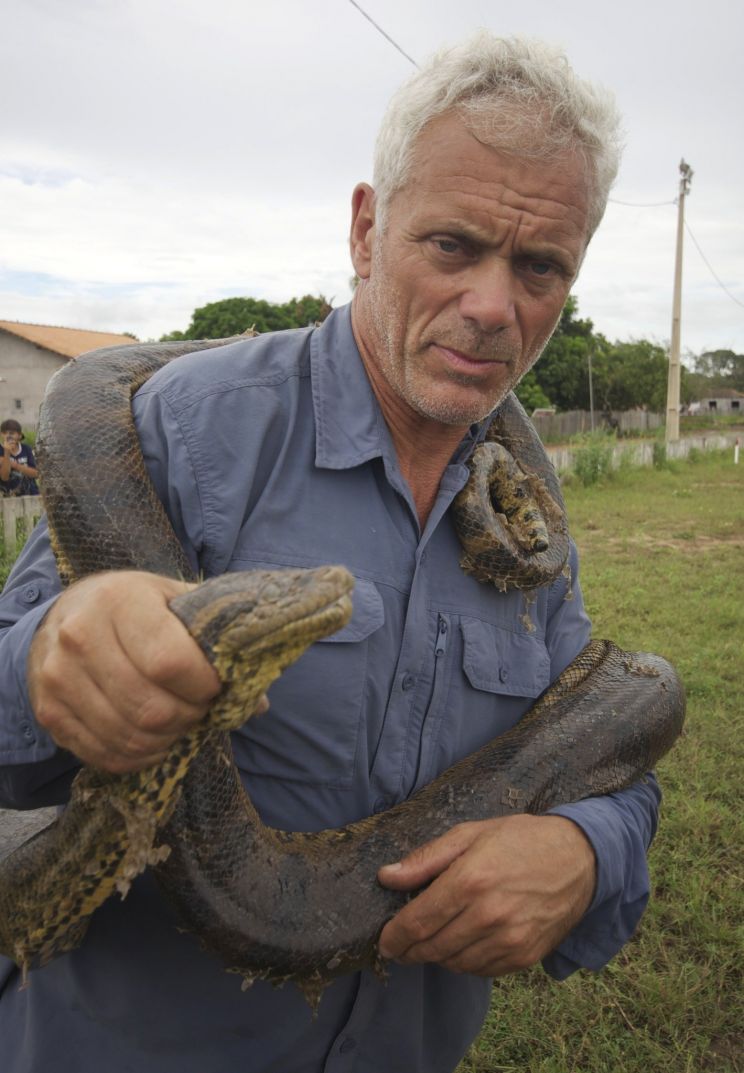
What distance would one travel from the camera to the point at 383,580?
84.5 inches

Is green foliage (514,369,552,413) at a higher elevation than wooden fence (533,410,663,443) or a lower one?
higher

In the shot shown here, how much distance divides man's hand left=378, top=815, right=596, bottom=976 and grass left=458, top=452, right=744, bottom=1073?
1923 millimetres

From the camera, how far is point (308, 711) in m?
1.99

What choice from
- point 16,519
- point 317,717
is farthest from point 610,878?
point 16,519

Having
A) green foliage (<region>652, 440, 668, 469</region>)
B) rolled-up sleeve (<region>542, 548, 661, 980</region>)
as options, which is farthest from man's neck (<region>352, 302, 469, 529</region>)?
green foliage (<region>652, 440, 668, 469</region>)


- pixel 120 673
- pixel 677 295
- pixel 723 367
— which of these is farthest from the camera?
pixel 723 367

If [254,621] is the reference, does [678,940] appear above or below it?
below

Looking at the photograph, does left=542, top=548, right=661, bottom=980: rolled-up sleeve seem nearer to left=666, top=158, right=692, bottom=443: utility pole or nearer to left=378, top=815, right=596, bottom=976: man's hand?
left=378, top=815, right=596, bottom=976: man's hand

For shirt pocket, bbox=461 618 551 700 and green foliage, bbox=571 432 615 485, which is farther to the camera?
green foliage, bbox=571 432 615 485

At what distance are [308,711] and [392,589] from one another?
15.3 inches

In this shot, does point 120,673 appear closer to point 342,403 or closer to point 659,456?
point 342,403

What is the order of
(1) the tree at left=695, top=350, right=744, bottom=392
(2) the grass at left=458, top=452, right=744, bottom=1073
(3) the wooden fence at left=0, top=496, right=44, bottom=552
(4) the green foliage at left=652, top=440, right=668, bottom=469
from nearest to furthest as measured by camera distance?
(2) the grass at left=458, top=452, right=744, bottom=1073, (3) the wooden fence at left=0, top=496, right=44, bottom=552, (4) the green foliage at left=652, top=440, right=668, bottom=469, (1) the tree at left=695, top=350, right=744, bottom=392

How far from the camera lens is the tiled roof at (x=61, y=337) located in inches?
1565

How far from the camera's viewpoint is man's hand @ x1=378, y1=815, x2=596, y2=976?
77.7 inches
